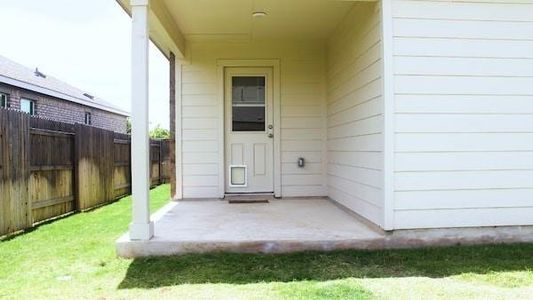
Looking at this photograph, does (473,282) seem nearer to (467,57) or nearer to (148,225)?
(467,57)

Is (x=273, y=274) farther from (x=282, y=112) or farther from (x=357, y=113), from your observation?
(x=282, y=112)

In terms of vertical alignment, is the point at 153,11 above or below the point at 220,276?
above

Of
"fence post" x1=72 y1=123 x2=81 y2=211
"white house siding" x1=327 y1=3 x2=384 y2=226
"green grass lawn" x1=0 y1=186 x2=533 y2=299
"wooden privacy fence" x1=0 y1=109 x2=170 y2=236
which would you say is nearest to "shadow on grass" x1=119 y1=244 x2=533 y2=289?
"green grass lawn" x1=0 y1=186 x2=533 y2=299

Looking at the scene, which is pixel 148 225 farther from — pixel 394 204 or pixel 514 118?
pixel 514 118

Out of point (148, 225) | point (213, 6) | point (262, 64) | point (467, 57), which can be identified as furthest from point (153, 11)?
point (467, 57)

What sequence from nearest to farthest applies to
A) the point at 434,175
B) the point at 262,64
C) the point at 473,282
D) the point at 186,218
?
1. the point at 473,282
2. the point at 434,175
3. the point at 186,218
4. the point at 262,64

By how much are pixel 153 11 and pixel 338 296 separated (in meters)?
3.03

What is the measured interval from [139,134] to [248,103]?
3.01 metres

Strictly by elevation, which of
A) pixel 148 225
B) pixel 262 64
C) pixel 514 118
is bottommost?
pixel 148 225

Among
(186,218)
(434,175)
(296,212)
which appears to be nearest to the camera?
(434,175)

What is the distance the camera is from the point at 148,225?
11.8 feet

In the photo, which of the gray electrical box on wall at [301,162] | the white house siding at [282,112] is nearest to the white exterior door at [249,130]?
the white house siding at [282,112]

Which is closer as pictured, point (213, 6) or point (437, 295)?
point (437, 295)

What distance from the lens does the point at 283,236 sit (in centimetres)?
377
